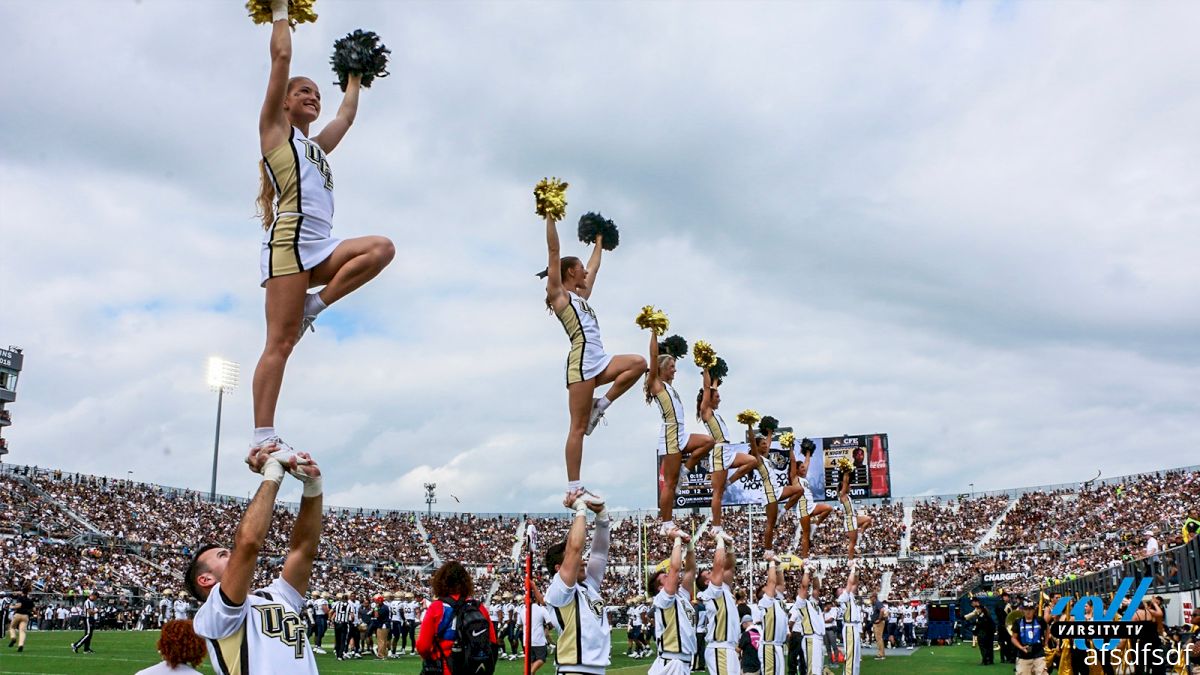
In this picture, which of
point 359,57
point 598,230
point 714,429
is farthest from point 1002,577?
point 359,57

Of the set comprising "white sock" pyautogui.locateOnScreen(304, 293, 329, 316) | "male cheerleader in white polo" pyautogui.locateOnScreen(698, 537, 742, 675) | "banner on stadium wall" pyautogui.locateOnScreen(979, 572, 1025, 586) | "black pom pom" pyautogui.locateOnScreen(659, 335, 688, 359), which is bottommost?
"banner on stadium wall" pyautogui.locateOnScreen(979, 572, 1025, 586)

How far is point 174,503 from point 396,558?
12383 mm

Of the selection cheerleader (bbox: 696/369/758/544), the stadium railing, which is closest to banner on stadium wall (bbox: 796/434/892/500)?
the stadium railing

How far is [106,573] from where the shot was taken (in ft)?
135

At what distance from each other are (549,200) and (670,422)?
4487 mm

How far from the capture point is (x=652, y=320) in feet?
33.5

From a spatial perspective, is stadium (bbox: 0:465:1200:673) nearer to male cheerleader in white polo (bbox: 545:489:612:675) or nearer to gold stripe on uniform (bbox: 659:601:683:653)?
gold stripe on uniform (bbox: 659:601:683:653)

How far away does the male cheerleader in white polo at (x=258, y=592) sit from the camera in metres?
3.74

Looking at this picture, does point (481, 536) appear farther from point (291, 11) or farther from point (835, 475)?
point (291, 11)

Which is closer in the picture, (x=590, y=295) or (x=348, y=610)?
(x=590, y=295)

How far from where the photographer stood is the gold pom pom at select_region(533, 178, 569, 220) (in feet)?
25.4

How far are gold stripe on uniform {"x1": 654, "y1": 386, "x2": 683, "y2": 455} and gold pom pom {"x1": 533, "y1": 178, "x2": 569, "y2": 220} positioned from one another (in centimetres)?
419

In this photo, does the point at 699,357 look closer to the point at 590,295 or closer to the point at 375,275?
the point at 590,295

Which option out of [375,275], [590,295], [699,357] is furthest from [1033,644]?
[375,275]
